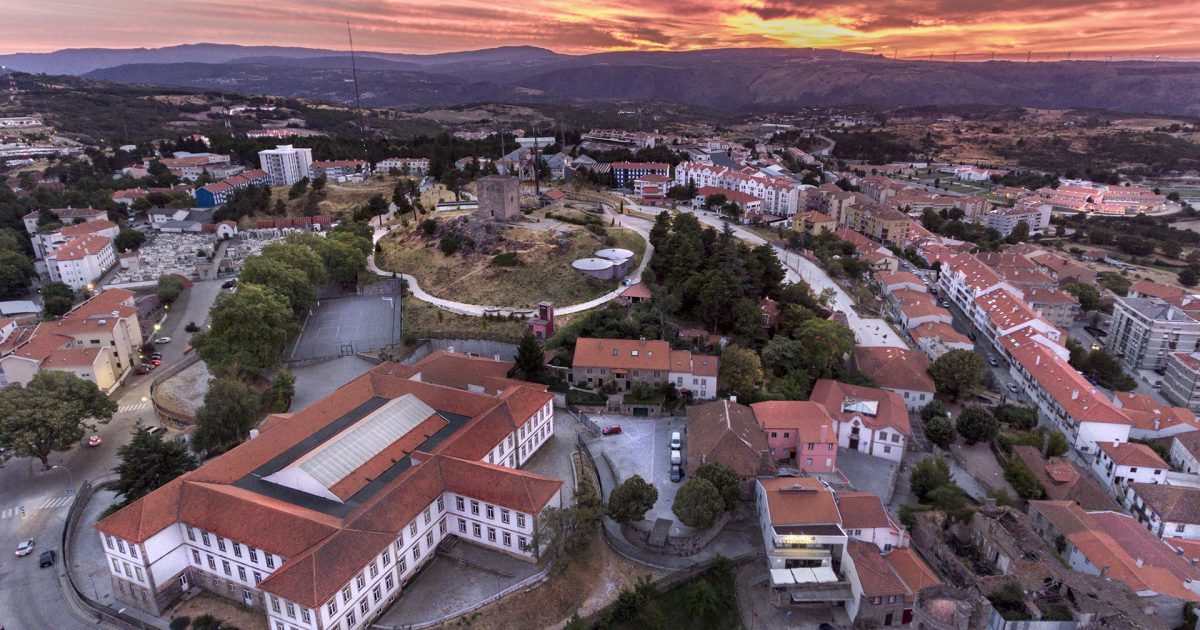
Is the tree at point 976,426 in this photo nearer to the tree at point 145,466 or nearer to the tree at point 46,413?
the tree at point 145,466

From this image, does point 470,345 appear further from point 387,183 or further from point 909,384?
point 387,183

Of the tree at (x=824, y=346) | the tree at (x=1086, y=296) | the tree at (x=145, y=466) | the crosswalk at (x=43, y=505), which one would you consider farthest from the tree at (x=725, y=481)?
the tree at (x=1086, y=296)

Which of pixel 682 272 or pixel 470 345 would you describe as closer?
pixel 470 345

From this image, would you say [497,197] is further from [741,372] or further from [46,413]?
[46,413]

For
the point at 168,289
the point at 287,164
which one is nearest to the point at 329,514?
the point at 168,289

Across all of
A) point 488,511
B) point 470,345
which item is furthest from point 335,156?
point 488,511

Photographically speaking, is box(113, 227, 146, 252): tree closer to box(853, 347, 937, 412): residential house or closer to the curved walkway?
the curved walkway
